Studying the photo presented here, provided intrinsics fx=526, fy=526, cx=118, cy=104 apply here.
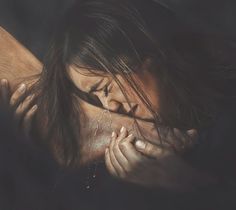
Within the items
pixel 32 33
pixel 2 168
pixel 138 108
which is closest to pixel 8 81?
pixel 32 33

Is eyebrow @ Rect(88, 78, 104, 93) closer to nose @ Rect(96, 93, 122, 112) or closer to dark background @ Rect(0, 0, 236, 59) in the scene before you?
nose @ Rect(96, 93, 122, 112)

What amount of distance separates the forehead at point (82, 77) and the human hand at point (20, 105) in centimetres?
19

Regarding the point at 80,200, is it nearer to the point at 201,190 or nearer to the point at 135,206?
the point at 135,206

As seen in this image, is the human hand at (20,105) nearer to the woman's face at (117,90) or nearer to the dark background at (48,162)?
the dark background at (48,162)

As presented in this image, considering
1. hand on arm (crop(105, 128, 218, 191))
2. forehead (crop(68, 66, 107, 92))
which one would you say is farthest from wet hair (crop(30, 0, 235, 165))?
hand on arm (crop(105, 128, 218, 191))

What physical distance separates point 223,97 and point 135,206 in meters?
0.57

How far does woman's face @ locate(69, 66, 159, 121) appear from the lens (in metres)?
2.10

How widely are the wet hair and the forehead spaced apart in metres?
0.02

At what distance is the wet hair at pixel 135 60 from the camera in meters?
2.08

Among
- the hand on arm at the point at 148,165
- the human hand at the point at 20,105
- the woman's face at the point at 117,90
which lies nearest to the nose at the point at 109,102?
the woman's face at the point at 117,90

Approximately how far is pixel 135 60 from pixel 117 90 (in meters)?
0.14

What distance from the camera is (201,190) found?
2.15 m

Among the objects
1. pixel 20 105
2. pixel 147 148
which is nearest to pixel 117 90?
pixel 147 148

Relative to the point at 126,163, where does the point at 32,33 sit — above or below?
above
